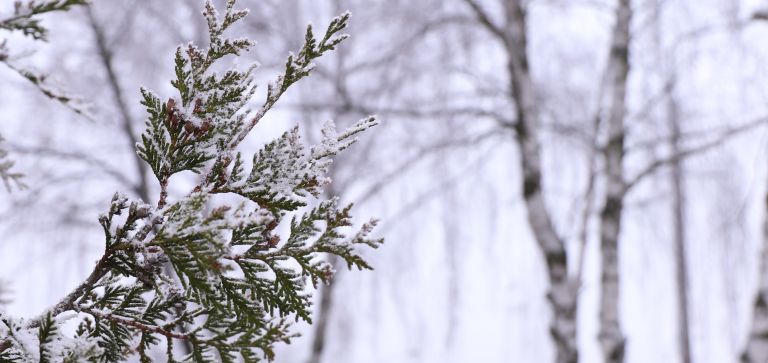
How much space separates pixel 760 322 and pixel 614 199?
1009 mm

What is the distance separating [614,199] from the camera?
13.3ft

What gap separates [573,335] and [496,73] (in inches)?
115

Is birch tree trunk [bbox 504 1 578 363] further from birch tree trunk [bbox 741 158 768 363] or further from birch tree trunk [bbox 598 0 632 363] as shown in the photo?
birch tree trunk [bbox 741 158 768 363]

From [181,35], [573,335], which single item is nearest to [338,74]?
[181,35]

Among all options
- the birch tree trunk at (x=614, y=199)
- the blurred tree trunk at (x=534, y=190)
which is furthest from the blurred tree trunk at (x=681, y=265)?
the blurred tree trunk at (x=534, y=190)

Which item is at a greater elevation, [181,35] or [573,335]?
[181,35]

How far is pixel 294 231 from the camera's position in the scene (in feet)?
3.50

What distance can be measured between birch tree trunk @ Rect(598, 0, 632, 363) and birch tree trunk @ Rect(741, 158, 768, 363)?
67 cm

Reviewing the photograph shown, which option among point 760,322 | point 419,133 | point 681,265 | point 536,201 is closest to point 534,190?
point 536,201

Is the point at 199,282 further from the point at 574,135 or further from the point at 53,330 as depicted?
the point at 574,135

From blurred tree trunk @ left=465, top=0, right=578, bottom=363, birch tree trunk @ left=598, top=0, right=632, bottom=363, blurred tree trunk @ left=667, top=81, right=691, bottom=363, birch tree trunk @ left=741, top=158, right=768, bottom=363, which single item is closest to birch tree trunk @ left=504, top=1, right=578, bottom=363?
blurred tree trunk @ left=465, top=0, right=578, bottom=363

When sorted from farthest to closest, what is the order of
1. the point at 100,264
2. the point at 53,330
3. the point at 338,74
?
the point at 338,74 < the point at 100,264 < the point at 53,330

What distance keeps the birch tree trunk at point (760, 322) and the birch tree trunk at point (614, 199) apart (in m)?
0.67

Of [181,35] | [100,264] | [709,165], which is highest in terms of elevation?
[181,35]
